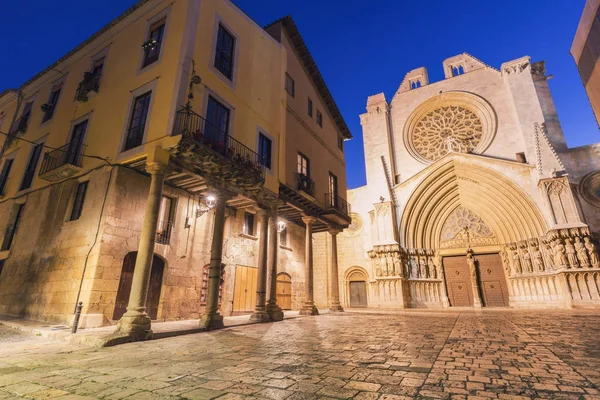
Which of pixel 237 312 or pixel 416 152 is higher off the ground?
pixel 416 152

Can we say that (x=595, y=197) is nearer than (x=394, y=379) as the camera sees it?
No

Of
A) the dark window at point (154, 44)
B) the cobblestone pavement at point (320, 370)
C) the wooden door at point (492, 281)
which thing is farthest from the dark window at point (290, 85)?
the wooden door at point (492, 281)

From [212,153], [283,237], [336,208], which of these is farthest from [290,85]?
[283,237]

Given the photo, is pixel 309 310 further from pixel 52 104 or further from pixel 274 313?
pixel 52 104

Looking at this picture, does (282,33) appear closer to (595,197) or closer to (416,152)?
(416,152)

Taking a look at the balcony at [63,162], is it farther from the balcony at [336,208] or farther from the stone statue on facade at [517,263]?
the stone statue on facade at [517,263]

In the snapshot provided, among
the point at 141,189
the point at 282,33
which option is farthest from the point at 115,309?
the point at 282,33

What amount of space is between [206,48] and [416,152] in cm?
1919

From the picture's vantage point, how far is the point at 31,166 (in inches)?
528

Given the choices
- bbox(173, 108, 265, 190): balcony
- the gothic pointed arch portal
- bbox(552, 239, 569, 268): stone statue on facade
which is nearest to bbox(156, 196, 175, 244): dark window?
bbox(173, 108, 265, 190): balcony

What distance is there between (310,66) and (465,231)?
14.9 metres

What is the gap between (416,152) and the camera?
2425 cm

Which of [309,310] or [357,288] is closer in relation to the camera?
[309,310]

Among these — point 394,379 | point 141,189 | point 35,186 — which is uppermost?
point 35,186
